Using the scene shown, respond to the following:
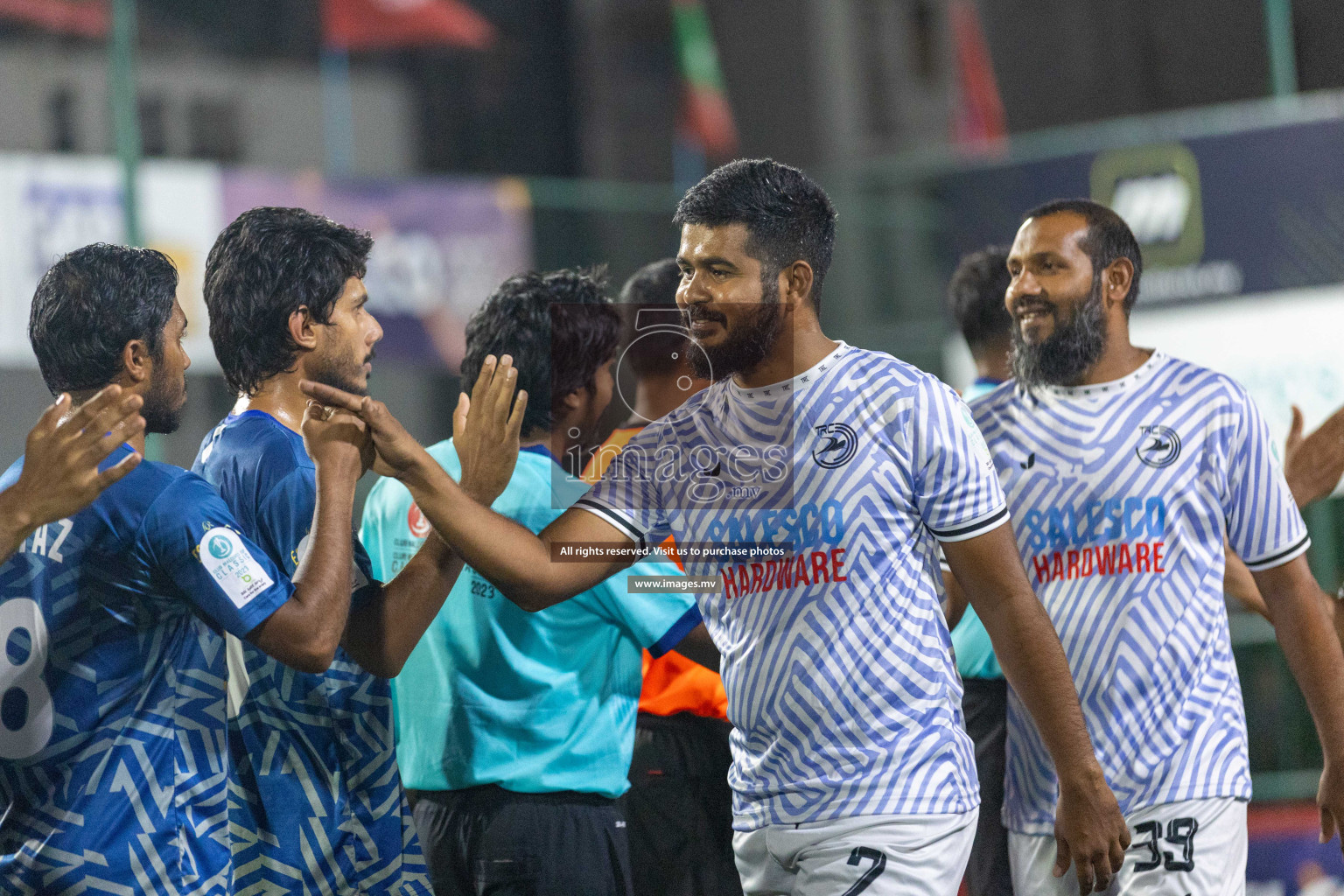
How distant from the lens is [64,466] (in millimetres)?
2473

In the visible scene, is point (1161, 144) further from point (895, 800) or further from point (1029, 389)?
point (895, 800)

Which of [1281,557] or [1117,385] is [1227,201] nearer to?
[1117,385]

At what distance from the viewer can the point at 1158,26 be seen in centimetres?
1501

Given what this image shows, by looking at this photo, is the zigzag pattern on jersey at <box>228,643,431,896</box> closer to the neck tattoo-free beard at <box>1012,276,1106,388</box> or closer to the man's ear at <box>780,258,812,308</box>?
the man's ear at <box>780,258,812,308</box>

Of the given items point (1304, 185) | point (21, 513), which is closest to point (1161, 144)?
point (1304, 185)

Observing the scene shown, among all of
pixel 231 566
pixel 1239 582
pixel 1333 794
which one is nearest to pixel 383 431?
pixel 231 566

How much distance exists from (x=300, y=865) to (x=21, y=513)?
960 millimetres

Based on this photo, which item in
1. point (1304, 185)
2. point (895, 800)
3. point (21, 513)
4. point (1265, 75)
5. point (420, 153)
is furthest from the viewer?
point (420, 153)

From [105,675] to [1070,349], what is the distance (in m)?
2.31

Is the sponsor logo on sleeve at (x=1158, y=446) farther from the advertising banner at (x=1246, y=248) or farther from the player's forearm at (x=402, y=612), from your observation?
the advertising banner at (x=1246, y=248)

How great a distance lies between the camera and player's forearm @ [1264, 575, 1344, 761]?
3.53 meters

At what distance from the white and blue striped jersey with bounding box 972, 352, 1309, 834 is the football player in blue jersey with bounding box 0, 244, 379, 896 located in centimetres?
174

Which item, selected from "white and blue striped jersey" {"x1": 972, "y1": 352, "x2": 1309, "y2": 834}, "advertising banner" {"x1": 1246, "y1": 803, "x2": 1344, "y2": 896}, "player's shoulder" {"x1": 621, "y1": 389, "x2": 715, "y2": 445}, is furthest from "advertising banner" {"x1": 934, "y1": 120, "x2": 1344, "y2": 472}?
"player's shoulder" {"x1": 621, "y1": 389, "x2": 715, "y2": 445}

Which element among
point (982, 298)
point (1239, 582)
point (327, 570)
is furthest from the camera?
point (982, 298)
